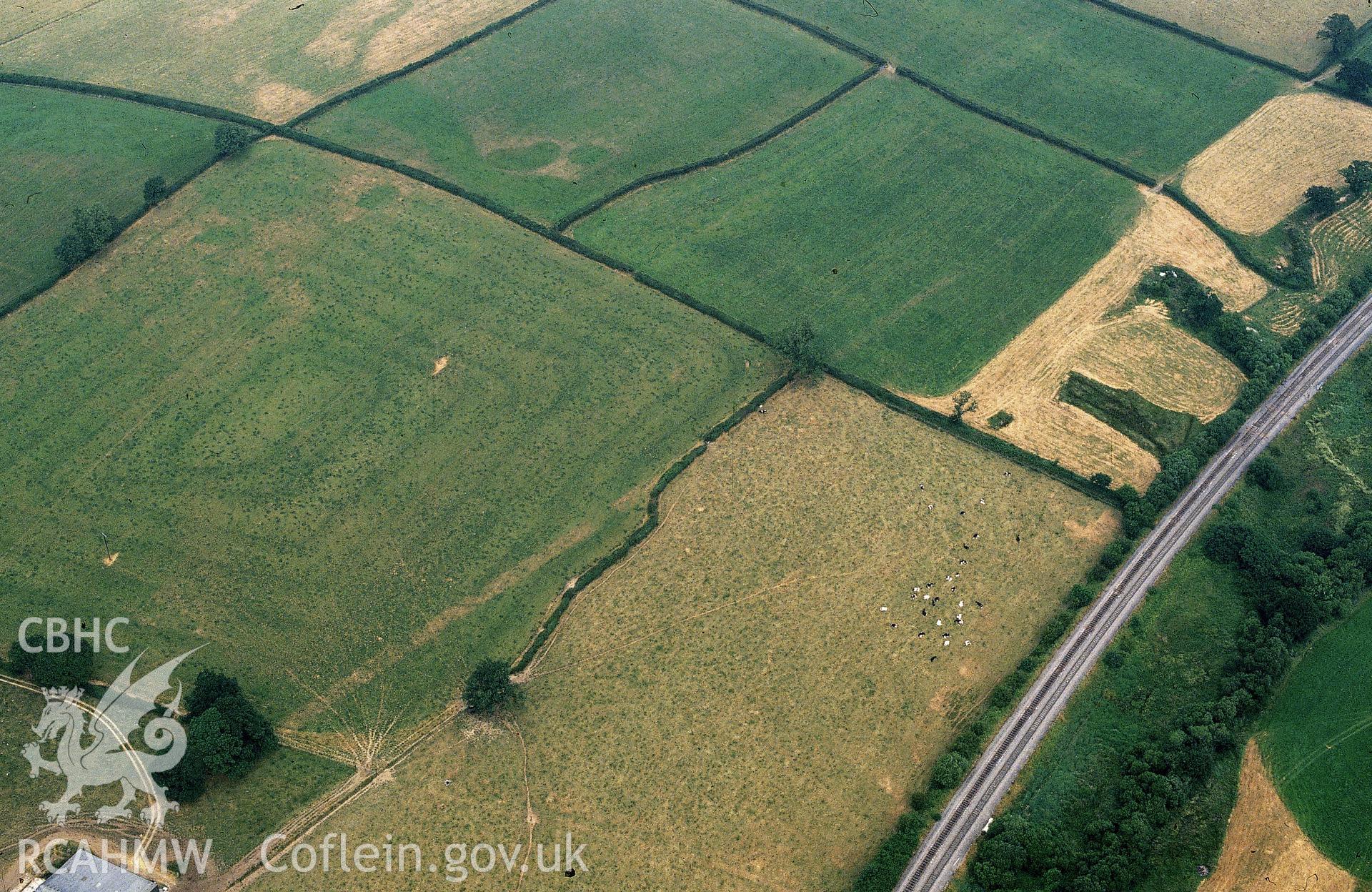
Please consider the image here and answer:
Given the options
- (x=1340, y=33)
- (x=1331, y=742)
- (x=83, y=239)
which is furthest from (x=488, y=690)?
(x=1340, y=33)

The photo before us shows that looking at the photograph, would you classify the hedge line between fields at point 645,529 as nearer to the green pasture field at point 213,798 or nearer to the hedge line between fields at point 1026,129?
the green pasture field at point 213,798

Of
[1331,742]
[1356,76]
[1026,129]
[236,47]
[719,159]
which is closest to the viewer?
[1331,742]

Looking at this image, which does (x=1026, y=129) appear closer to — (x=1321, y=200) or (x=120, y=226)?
(x=1321, y=200)

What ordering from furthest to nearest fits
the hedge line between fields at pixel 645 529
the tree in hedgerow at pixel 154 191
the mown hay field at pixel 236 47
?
the mown hay field at pixel 236 47 < the tree in hedgerow at pixel 154 191 < the hedge line between fields at pixel 645 529

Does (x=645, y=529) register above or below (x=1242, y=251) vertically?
below

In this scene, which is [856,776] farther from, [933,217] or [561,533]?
[933,217]

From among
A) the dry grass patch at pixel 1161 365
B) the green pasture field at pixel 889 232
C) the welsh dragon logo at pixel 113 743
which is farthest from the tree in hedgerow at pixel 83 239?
the dry grass patch at pixel 1161 365
